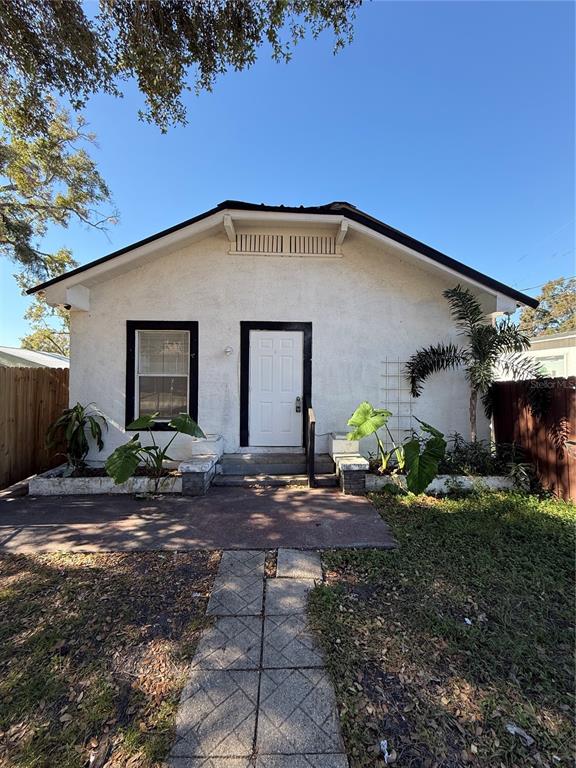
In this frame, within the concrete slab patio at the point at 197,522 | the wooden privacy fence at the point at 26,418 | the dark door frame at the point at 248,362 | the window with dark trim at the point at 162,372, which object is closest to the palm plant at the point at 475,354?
the dark door frame at the point at 248,362

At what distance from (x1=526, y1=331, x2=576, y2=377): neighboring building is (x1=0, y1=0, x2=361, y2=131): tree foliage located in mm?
10372

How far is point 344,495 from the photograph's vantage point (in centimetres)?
484

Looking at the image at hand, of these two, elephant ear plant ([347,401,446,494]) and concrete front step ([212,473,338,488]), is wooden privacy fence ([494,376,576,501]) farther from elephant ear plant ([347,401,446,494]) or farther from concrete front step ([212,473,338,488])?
concrete front step ([212,473,338,488])

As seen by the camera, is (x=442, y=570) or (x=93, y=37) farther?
(x=93, y=37)

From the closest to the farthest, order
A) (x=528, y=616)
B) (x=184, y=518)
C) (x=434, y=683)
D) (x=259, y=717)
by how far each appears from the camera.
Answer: (x=259, y=717), (x=434, y=683), (x=528, y=616), (x=184, y=518)

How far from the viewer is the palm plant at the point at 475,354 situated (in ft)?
17.2

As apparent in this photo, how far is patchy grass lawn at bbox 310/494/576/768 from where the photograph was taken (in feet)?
5.21

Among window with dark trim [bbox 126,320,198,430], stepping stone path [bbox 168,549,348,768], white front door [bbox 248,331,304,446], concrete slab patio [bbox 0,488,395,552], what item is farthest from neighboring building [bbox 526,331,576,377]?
stepping stone path [bbox 168,549,348,768]

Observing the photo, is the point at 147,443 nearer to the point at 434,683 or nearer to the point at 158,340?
the point at 158,340

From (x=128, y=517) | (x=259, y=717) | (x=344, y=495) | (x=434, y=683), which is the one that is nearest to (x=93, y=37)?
(x=128, y=517)

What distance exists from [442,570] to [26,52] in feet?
28.7

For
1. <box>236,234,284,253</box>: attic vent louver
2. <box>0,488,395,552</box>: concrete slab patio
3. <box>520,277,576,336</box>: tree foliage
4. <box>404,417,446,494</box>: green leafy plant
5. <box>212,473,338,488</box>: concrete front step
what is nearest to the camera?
<box>0,488,395,552</box>: concrete slab patio

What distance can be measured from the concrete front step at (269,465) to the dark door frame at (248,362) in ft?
1.62

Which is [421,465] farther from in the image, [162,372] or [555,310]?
[555,310]
